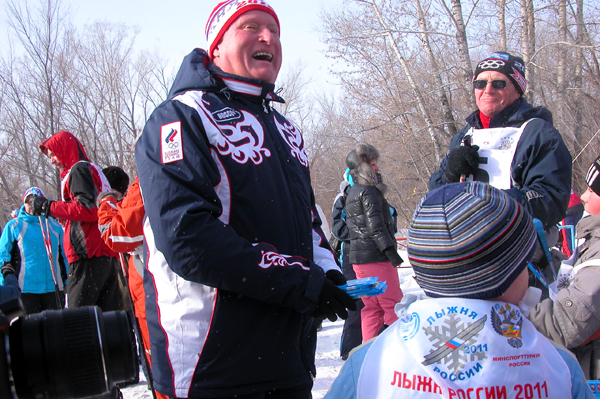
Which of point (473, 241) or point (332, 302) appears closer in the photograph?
point (473, 241)

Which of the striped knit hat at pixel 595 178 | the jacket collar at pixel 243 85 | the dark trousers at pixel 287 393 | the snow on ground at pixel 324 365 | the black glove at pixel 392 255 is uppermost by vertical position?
the jacket collar at pixel 243 85

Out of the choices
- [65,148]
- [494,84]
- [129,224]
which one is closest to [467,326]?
[494,84]

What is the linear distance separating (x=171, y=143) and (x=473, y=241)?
995 millimetres

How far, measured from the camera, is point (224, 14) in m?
1.99

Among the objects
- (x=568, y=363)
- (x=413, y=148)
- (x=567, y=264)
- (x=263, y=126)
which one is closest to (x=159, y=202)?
(x=263, y=126)

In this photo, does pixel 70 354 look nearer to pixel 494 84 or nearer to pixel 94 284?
pixel 494 84

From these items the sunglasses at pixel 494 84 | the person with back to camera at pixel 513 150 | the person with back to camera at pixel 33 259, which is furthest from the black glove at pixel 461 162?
the person with back to camera at pixel 33 259

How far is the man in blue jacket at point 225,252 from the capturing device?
1.51 m

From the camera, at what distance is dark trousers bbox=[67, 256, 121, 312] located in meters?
4.21

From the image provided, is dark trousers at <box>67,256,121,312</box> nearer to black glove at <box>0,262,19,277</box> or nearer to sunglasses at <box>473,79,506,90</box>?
black glove at <box>0,262,19,277</box>

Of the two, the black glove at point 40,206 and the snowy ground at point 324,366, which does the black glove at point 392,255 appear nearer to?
the snowy ground at point 324,366

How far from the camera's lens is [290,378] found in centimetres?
166

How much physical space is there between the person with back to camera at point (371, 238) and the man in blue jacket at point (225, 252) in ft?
9.45

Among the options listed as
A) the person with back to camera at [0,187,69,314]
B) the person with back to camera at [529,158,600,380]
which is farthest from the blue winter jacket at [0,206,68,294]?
the person with back to camera at [529,158,600,380]
